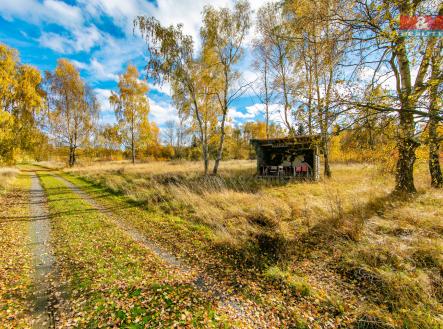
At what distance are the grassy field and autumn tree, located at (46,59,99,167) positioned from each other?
22.8 m

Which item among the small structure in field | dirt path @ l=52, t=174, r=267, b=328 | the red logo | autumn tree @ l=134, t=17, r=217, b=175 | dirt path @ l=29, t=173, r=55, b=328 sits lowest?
dirt path @ l=52, t=174, r=267, b=328

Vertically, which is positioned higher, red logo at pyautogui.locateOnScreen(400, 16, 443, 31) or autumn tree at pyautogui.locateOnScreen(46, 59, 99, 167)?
autumn tree at pyautogui.locateOnScreen(46, 59, 99, 167)

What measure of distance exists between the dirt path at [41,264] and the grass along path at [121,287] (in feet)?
0.66

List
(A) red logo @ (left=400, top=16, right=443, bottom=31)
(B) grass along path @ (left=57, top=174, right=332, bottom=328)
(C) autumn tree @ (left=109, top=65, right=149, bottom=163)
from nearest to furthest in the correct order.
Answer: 1. (B) grass along path @ (left=57, top=174, right=332, bottom=328)
2. (A) red logo @ (left=400, top=16, right=443, bottom=31)
3. (C) autumn tree @ (left=109, top=65, right=149, bottom=163)

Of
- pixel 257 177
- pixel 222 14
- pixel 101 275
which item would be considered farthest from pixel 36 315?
pixel 222 14

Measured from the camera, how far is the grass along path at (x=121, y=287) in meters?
2.86

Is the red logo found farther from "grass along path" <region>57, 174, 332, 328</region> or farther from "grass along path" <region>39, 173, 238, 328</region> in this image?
"grass along path" <region>39, 173, 238, 328</region>

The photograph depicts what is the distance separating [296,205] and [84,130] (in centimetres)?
2785

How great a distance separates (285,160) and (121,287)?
1265cm

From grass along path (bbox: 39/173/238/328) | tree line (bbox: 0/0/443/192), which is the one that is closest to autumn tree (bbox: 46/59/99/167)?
tree line (bbox: 0/0/443/192)

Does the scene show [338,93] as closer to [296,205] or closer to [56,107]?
[296,205]

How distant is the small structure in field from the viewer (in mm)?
12383

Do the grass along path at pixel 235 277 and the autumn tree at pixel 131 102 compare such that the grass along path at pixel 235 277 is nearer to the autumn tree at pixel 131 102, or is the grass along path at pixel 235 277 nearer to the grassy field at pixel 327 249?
the grassy field at pixel 327 249

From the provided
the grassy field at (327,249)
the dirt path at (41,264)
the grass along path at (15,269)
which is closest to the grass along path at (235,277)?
the grassy field at (327,249)
